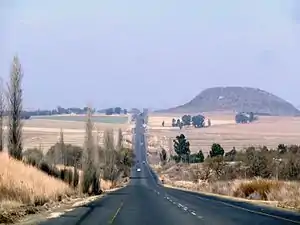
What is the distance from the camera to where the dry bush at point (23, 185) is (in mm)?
35375

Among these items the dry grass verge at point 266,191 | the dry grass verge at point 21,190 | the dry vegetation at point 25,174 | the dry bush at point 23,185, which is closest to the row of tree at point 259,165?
the dry grass verge at point 266,191

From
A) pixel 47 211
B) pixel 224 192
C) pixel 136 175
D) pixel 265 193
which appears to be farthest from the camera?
pixel 136 175

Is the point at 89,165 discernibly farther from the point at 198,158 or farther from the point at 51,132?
the point at 51,132

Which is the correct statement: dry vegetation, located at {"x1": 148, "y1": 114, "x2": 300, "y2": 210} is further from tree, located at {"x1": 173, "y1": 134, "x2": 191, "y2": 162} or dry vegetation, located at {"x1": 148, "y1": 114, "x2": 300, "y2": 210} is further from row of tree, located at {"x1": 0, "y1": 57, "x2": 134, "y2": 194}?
row of tree, located at {"x1": 0, "y1": 57, "x2": 134, "y2": 194}

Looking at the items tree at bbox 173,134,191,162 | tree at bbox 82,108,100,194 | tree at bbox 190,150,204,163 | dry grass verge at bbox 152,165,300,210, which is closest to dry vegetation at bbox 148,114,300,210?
dry grass verge at bbox 152,165,300,210

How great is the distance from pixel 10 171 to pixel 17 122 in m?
10.8

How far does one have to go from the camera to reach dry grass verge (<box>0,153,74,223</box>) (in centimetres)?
3244

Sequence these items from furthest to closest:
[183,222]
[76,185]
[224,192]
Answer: [224,192] < [76,185] < [183,222]

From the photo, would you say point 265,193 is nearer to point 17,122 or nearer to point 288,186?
point 288,186

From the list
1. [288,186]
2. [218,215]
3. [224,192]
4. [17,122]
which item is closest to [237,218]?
[218,215]

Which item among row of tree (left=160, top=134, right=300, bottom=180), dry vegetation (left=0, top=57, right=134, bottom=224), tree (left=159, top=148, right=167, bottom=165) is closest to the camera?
dry vegetation (left=0, top=57, right=134, bottom=224)

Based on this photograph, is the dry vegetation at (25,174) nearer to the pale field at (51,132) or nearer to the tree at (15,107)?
the tree at (15,107)

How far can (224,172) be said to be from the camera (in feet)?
356

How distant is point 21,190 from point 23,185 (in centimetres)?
89
